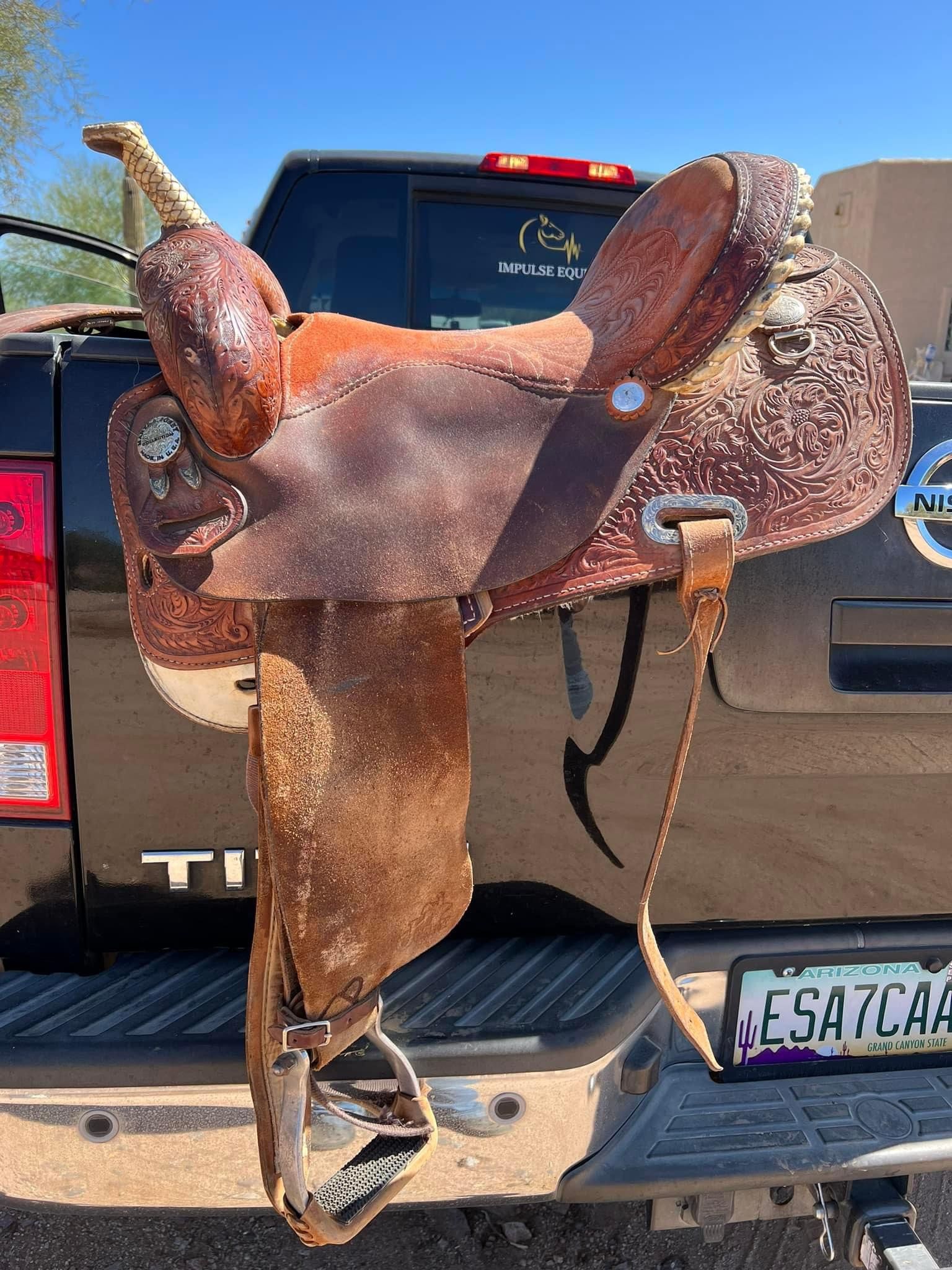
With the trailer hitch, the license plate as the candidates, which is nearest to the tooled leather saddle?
the license plate

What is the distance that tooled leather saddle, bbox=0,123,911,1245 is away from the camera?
→ 113 centimetres

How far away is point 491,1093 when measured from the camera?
132 centimetres

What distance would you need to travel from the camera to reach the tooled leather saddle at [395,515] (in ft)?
3.72

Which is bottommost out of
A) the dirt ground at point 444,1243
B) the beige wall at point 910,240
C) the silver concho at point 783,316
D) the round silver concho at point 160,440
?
the dirt ground at point 444,1243

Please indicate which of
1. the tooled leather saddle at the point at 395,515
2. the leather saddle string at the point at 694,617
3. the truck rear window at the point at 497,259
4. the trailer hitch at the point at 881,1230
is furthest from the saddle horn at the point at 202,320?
the truck rear window at the point at 497,259

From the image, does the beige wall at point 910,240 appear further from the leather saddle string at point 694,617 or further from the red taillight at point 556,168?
the leather saddle string at point 694,617

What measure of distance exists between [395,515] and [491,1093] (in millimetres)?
905

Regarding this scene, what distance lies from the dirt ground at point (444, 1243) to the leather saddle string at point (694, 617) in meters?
0.89

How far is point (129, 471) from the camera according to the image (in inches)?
45.6

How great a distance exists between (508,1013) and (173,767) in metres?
0.68

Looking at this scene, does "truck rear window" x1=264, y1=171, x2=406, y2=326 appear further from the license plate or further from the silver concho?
the license plate

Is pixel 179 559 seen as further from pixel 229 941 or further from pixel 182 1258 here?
pixel 182 1258

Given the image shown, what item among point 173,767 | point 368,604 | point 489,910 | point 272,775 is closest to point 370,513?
point 368,604

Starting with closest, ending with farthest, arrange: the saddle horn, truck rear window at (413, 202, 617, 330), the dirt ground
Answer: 1. the saddle horn
2. the dirt ground
3. truck rear window at (413, 202, 617, 330)
